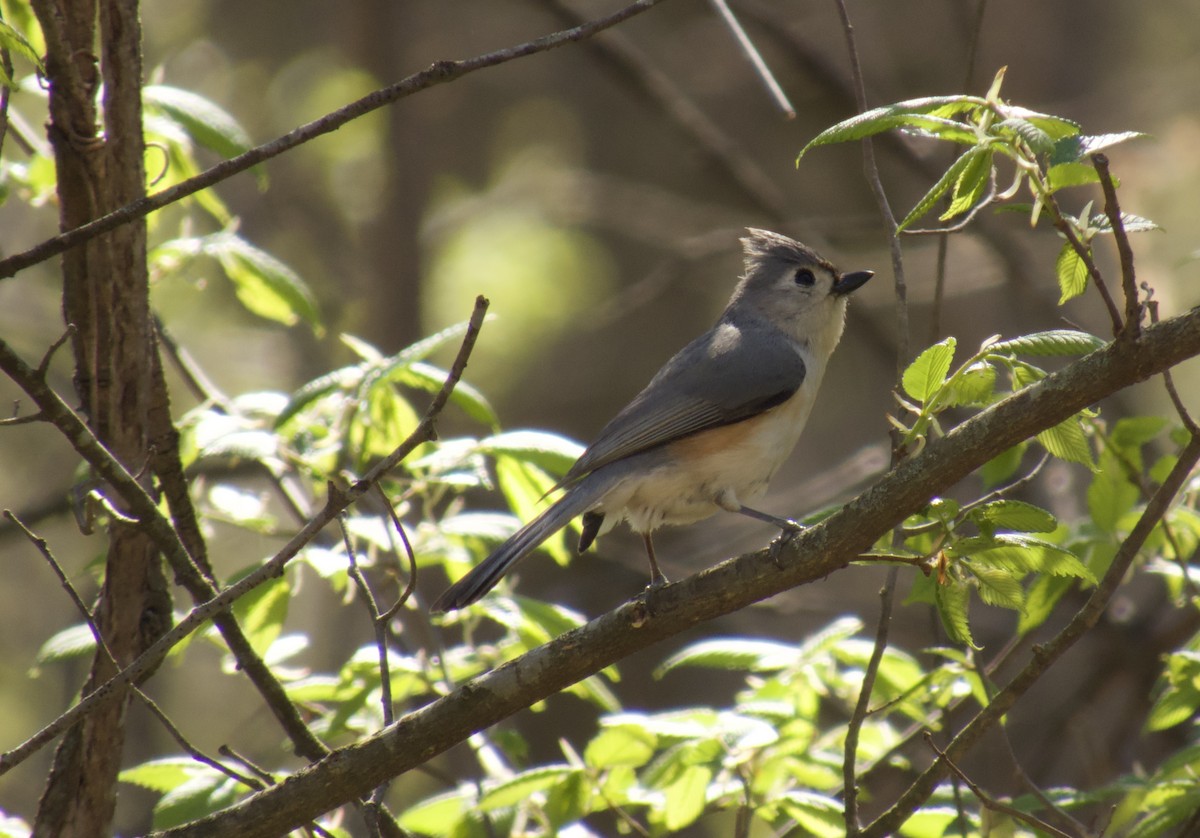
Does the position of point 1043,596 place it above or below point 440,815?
below

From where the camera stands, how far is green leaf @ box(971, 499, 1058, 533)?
2041mm

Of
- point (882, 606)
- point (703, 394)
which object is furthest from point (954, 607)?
point (703, 394)

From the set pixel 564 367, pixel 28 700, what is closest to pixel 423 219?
pixel 564 367

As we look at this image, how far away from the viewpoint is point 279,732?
6.95 meters

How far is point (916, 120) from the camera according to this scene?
5.93ft

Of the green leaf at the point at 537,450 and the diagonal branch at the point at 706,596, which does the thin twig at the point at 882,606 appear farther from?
the green leaf at the point at 537,450

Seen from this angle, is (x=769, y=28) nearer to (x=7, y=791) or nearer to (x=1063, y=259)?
(x=1063, y=259)

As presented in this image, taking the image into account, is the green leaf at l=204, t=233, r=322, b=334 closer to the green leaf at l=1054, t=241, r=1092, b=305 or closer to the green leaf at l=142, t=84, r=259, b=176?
the green leaf at l=142, t=84, r=259, b=176

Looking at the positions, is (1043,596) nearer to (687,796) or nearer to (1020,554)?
→ (1020,554)

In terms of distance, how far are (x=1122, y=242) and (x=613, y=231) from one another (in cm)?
699

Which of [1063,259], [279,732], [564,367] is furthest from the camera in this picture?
[564,367]

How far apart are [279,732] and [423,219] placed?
328cm

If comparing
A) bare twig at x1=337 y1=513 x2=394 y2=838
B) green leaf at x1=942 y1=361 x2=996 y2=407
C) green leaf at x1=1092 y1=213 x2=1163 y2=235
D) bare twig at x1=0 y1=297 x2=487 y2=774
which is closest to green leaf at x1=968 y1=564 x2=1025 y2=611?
green leaf at x1=942 y1=361 x2=996 y2=407

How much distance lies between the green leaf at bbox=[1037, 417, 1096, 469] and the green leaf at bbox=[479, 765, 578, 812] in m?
1.29
